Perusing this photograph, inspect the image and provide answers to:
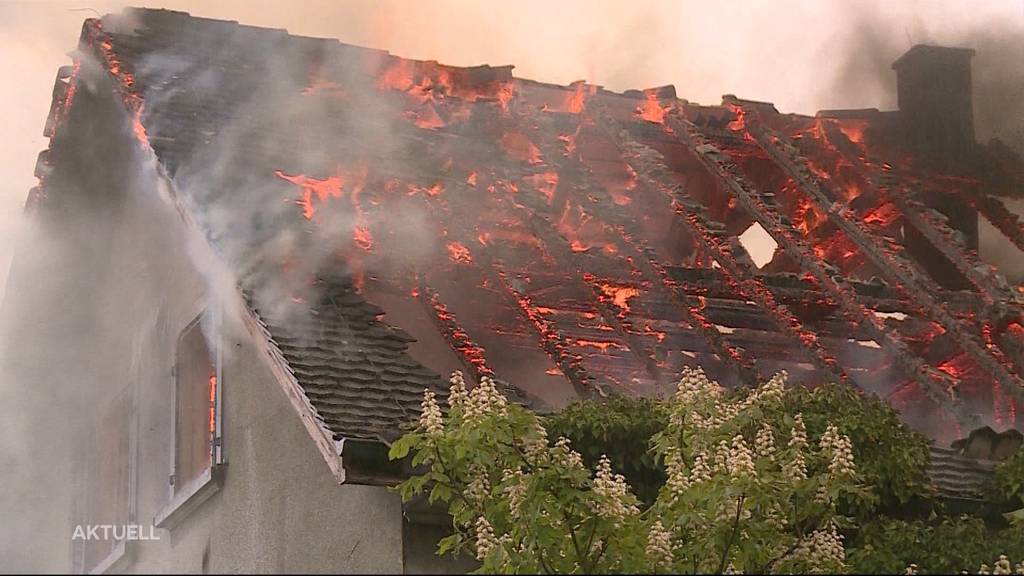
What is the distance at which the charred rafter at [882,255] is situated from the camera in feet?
37.5

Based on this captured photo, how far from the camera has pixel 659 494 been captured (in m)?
9.55

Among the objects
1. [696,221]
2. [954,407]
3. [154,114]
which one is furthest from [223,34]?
[954,407]

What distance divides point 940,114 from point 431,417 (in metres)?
7.11

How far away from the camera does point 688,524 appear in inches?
351

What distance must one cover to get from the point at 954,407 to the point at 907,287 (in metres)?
1.35

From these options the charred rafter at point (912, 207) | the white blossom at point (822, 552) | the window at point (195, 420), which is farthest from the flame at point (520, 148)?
the white blossom at point (822, 552)

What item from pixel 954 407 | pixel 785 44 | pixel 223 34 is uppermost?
pixel 785 44

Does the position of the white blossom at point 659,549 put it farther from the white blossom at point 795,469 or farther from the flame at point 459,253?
the flame at point 459,253

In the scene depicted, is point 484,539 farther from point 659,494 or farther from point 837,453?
point 837,453

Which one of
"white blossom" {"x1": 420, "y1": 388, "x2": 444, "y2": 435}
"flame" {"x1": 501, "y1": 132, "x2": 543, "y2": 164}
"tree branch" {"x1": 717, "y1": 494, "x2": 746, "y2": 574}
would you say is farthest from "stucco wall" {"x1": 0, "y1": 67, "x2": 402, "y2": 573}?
"flame" {"x1": 501, "y1": 132, "x2": 543, "y2": 164}

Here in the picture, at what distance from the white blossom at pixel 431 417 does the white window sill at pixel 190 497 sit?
1.92 meters

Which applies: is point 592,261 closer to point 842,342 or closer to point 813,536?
point 842,342

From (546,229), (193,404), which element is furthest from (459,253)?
(193,404)

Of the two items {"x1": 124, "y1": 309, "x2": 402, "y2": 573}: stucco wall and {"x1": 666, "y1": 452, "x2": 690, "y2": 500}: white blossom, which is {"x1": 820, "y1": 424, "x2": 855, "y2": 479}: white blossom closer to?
{"x1": 666, "y1": 452, "x2": 690, "y2": 500}: white blossom
